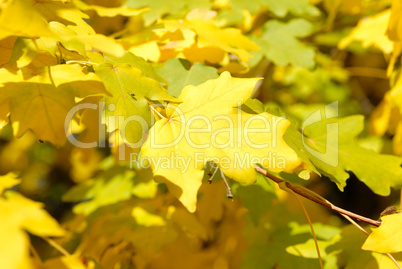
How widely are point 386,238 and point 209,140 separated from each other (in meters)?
0.43

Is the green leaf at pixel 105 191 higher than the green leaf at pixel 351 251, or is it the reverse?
the green leaf at pixel 351 251

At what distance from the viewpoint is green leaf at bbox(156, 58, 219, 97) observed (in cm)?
118

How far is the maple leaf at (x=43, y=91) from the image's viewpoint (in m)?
0.85

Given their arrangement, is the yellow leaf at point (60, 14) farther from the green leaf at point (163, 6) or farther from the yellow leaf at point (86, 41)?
the green leaf at point (163, 6)

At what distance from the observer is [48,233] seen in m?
0.55

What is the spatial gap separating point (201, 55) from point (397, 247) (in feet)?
2.48

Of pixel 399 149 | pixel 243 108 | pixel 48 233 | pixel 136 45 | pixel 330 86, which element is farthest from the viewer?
pixel 330 86

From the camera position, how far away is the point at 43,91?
0.86 m

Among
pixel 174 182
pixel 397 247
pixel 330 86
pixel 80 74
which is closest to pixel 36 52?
pixel 80 74

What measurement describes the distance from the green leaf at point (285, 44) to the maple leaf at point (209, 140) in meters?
0.62

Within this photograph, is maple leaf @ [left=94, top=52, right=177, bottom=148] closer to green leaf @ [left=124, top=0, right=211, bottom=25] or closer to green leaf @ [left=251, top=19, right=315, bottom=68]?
green leaf @ [left=124, top=0, right=211, bottom=25]

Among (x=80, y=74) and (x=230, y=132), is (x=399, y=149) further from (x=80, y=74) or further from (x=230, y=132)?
(x=80, y=74)

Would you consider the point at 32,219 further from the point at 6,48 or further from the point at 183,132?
the point at 6,48

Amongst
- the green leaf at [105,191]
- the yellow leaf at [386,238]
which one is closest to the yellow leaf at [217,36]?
the yellow leaf at [386,238]
